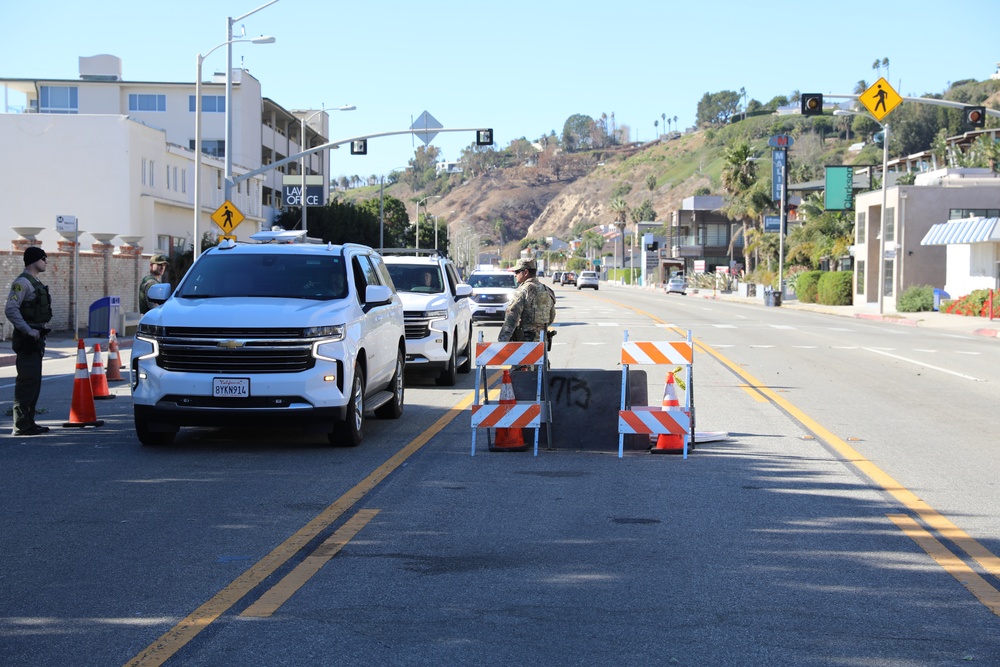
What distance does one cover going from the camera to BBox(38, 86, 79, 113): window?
69.9 meters

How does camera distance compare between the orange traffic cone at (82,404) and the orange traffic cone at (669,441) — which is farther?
the orange traffic cone at (82,404)

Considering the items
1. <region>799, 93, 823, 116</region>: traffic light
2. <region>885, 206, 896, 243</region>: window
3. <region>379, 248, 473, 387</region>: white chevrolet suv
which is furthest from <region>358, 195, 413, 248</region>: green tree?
<region>379, 248, 473, 387</region>: white chevrolet suv

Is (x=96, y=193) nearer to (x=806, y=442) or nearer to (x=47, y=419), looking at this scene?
(x=47, y=419)

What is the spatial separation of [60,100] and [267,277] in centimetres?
6444

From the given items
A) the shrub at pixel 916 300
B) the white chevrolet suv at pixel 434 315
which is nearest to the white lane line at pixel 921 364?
the white chevrolet suv at pixel 434 315

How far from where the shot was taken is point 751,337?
30.5 m

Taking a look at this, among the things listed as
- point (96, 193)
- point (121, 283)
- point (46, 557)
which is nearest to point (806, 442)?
point (46, 557)

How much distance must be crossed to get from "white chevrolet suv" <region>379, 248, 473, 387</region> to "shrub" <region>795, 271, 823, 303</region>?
171 feet

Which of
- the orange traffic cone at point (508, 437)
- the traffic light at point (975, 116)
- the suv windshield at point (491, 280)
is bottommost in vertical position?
the orange traffic cone at point (508, 437)

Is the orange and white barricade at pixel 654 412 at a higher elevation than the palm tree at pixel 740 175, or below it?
below

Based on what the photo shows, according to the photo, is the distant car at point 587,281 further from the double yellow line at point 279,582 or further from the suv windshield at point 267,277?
the double yellow line at point 279,582

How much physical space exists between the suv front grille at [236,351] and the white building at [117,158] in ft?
98.8

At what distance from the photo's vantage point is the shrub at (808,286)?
224 feet

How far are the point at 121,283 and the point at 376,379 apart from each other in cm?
2472
